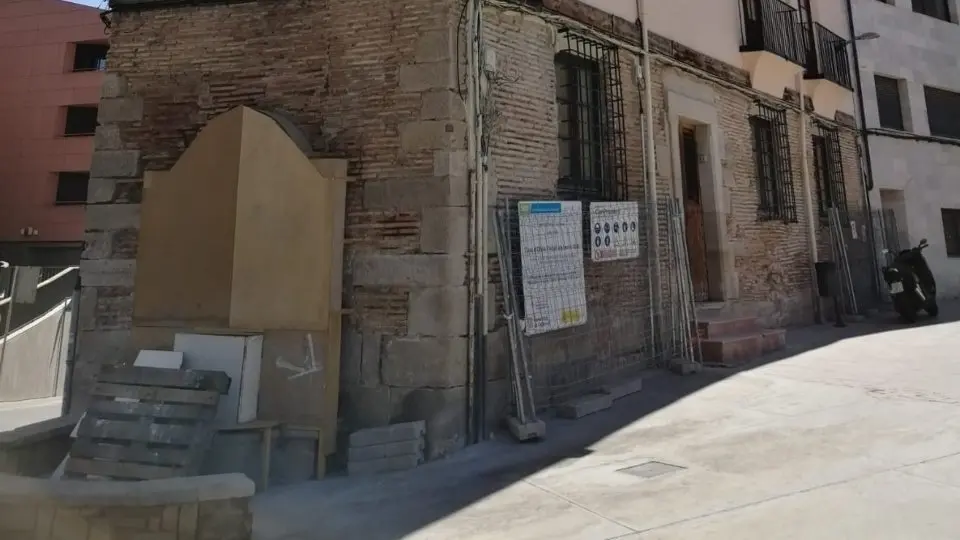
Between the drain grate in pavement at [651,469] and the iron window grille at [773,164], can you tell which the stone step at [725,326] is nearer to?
the iron window grille at [773,164]

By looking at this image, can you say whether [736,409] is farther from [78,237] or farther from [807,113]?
[78,237]

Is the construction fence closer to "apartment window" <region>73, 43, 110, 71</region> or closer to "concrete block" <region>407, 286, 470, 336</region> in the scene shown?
"concrete block" <region>407, 286, 470, 336</region>

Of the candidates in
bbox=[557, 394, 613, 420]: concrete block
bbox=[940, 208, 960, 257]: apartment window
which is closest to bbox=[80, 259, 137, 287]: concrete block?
bbox=[557, 394, 613, 420]: concrete block

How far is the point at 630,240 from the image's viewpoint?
635cm

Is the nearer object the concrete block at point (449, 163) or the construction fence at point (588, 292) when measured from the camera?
the concrete block at point (449, 163)

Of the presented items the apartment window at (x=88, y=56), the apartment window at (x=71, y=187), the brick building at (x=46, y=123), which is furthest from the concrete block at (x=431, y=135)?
the apartment window at (x=88, y=56)

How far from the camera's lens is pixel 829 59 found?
1091cm

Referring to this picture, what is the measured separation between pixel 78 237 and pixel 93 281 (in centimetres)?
1474

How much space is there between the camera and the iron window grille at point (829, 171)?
1054 cm

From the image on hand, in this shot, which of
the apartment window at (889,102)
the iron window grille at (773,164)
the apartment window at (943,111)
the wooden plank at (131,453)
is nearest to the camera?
the wooden plank at (131,453)

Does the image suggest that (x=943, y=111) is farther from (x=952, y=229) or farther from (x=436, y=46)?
(x=436, y=46)

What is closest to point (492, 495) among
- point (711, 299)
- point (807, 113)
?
point (711, 299)

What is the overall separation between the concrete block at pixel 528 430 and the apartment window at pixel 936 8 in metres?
15.4

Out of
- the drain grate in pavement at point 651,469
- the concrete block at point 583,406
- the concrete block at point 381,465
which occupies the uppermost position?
the concrete block at point 583,406
